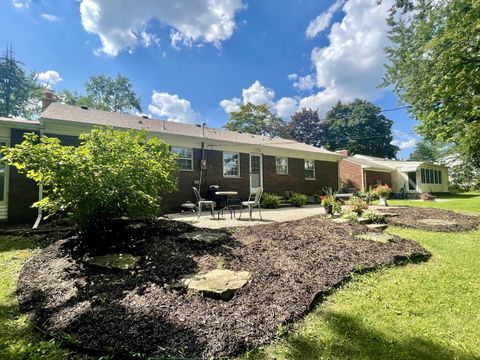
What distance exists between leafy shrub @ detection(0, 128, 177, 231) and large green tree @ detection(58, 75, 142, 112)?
1317 inches

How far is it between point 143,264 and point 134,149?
222 centimetres

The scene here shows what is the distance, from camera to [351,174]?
24.2m

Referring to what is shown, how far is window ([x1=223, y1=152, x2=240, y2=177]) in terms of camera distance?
12.8 meters

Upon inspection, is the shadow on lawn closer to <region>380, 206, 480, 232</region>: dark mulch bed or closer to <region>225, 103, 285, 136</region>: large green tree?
<region>380, 206, 480, 232</region>: dark mulch bed

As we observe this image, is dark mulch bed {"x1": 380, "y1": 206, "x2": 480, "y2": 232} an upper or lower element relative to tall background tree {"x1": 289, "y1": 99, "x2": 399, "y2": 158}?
lower

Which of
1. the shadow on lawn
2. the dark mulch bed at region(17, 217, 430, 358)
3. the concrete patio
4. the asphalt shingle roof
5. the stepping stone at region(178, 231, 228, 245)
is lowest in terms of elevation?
the shadow on lawn

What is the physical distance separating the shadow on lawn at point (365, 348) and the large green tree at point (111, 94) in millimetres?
37700

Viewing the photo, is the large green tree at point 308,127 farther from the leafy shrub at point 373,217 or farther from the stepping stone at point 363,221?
the stepping stone at point 363,221

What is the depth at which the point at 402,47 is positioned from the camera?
13.6m

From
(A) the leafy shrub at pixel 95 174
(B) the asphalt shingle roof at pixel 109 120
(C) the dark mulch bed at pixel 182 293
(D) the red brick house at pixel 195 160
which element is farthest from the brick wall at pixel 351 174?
(A) the leafy shrub at pixel 95 174

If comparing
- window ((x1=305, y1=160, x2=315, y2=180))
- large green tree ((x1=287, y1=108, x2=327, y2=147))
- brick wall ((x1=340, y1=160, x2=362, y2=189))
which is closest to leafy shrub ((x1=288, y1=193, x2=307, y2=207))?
window ((x1=305, y1=160, x2=315, y2=180))

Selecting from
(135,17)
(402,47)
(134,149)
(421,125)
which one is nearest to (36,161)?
(134,149)

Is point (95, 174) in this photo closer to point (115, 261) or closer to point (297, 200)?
point (115, 261)

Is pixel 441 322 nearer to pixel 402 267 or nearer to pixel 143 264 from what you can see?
pixel 402 267
